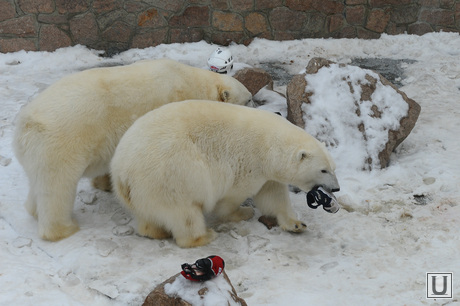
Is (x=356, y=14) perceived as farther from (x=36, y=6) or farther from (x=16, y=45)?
(x=16, y=45)

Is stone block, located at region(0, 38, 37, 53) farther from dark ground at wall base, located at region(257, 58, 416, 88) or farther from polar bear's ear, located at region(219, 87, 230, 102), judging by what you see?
polar bear's ear, located at region(219, 87, 230, 102)

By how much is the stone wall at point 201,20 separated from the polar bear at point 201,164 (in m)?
4.29

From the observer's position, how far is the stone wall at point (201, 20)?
780cm

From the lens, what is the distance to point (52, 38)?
7910 millimetres

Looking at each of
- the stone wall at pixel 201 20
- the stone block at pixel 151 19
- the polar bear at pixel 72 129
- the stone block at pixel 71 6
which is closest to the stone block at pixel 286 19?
the stone wall at pixel 201 20

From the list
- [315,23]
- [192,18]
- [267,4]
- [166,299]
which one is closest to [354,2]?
[315,23]

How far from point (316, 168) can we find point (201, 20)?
4835 mm

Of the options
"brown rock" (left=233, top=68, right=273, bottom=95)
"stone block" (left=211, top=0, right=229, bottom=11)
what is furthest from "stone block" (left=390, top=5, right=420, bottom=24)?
"brown rock" (left=233, top=68, right=273, bottom=95)

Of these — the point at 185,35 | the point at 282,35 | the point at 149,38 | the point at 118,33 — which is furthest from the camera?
the point at 282,35

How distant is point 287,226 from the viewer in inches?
176

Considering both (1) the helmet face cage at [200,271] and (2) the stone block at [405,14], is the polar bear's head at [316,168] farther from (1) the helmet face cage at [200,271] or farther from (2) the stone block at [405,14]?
(2) the stone block at [405,14]

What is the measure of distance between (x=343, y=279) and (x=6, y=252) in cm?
246

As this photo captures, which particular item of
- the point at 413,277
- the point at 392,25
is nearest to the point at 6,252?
the point at 413,277

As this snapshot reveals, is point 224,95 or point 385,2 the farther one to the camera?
point 385,2
